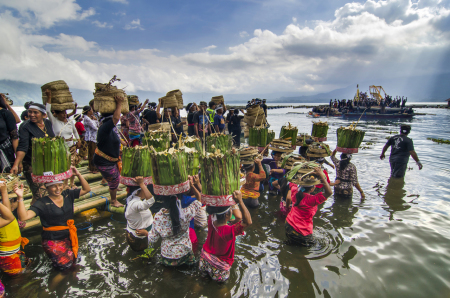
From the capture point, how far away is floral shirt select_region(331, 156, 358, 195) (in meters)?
5.71

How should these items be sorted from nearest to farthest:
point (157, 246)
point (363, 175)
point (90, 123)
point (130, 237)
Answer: point (130, 237) → point (157, 246) → point (90, 123) → point (363, 175)

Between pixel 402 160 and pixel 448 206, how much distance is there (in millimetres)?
1593

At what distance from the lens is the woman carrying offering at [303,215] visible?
3590mm

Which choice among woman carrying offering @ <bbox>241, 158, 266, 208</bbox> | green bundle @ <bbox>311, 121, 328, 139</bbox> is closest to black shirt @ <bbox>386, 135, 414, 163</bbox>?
green bundle @ <bbox>311, 121, 328, 139</bbox>

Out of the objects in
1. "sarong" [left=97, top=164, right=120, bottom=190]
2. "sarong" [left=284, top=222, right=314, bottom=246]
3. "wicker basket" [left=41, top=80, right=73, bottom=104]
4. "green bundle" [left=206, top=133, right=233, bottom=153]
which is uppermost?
"wicker basket" [left=41, top=80, right=73, bottom=104]

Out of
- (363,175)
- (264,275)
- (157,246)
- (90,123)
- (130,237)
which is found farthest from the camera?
(363,175)

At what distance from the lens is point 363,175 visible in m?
8.40

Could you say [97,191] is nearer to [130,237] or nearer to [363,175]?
[130,237]

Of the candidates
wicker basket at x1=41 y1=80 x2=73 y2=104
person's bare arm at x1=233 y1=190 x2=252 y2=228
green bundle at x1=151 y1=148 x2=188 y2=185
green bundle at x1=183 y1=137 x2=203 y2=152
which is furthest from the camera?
green bundle at x1=183 y1=137 x2=203 y2=152

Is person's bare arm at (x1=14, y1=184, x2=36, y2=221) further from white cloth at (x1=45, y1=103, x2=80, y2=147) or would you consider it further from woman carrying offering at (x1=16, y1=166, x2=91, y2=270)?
white cloth at (x1=45, y1=103, x2=80, y2=147)

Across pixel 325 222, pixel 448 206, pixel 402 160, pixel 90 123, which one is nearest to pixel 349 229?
pixel 325 222

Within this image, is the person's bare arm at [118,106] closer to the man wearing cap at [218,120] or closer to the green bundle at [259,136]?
the green bundle at [259,136]

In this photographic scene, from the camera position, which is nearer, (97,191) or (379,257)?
(379,257)

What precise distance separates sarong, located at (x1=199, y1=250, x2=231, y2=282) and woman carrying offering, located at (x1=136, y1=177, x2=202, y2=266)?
13.6 inches
